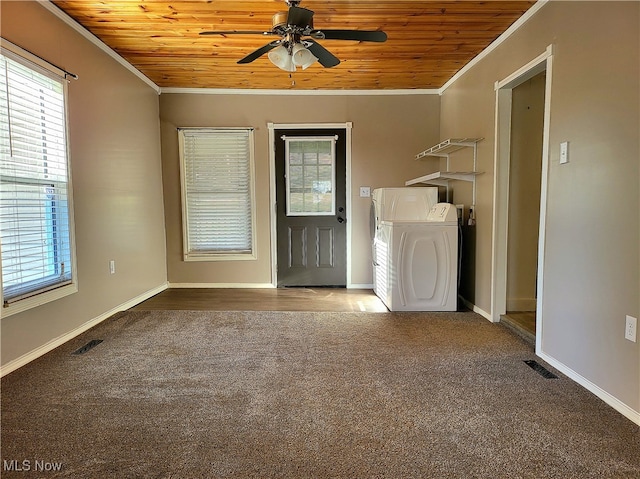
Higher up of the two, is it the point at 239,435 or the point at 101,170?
the point at 101,170

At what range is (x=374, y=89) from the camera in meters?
4.32

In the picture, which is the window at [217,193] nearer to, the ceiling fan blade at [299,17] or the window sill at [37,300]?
the window sill at [37,300]

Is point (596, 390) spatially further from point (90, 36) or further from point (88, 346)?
point (90, 36)

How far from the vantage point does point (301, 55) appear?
2391mm

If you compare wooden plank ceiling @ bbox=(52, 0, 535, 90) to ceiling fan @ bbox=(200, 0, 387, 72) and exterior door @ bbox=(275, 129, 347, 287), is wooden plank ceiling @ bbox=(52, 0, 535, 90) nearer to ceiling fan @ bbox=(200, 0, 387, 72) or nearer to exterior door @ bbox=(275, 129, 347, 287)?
ceiling fan @ bbox=(200, 0, 387, 72)

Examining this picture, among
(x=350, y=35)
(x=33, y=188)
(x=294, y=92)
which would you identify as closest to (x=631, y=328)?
(x=350, y=35)

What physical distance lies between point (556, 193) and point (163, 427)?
8.16ft

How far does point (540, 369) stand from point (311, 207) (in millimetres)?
2956

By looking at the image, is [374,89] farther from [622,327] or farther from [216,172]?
[622,327]

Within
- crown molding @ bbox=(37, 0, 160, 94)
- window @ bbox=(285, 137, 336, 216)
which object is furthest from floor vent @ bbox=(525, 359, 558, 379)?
crown molding @ bbox=(37, 0, 160, 94)

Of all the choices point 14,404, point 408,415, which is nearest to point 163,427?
point 14,404

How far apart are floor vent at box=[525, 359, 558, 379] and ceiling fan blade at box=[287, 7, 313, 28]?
2.47 metres

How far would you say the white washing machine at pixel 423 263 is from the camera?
10.8 feet

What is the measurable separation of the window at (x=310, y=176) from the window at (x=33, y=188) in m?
2.35
